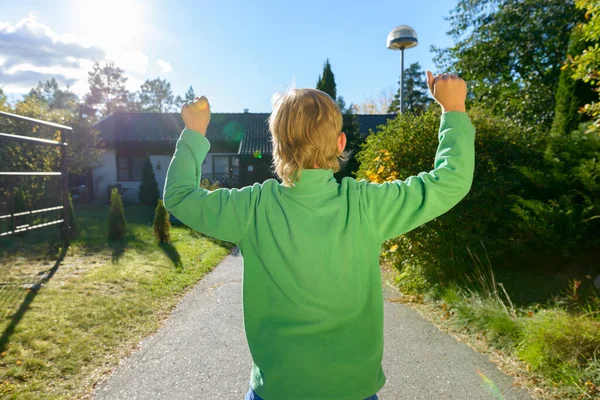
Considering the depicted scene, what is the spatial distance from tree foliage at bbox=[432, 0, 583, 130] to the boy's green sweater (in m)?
9.42

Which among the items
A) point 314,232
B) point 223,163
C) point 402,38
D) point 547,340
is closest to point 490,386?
point 547,340

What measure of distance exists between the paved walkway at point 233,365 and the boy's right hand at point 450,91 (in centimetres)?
247

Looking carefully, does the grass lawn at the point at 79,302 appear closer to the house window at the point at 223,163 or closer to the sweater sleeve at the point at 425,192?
the sweater sleeve at the point at 425,192

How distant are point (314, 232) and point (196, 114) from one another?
1.93 ft

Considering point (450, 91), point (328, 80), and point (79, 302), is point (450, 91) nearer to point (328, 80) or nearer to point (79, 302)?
point (79, 302)

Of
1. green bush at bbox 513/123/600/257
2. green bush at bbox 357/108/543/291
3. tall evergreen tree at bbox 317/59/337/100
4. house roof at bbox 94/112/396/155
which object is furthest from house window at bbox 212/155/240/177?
green bush at bbox 513/123/600/257

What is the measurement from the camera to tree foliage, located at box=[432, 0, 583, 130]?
1052cm

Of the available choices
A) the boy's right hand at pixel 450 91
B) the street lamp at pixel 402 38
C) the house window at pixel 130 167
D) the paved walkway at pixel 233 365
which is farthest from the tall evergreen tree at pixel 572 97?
the house window at pixel 130 167

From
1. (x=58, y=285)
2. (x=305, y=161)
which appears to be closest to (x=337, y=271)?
(x=305, y=161)

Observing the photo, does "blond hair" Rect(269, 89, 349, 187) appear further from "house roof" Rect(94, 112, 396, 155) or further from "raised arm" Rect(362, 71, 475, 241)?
"house roof" Rect(94, 112, 396, 155)

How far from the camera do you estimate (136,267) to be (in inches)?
299

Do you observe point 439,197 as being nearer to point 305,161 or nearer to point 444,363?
point 305,161

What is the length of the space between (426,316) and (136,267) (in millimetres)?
4777

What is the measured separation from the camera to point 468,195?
591 cm
